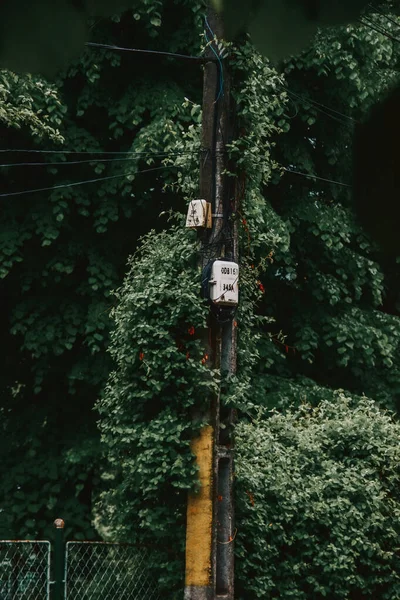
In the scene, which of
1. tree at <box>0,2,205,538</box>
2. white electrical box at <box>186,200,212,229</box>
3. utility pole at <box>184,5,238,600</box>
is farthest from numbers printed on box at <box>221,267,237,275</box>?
tree at <box>0,2,205,538</box>

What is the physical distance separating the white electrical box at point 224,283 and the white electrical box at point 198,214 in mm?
371

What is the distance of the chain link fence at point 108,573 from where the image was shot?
9.52 meters

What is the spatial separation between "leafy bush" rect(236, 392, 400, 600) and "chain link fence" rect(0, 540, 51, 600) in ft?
5.98

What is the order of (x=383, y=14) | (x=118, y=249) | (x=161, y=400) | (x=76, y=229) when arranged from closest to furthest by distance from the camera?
(x=383, y=14)
(x=161, y=400)
(x=76, y=229)
(x=118, y=249)

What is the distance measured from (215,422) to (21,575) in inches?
80.6

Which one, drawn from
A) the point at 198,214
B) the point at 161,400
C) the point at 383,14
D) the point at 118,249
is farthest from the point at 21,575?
the point at 383,14

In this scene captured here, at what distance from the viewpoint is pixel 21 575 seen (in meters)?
9.15

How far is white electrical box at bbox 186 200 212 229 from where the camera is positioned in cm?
983

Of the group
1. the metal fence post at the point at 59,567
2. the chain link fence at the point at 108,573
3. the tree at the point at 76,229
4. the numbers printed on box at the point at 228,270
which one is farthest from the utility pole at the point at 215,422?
the tree at the point at 76,229

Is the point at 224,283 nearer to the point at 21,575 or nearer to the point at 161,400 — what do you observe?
the point at 161,400

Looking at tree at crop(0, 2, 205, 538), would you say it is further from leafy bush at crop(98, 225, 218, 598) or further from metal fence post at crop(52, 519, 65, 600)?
metal fence post at crop(52, 519, 65, 600)

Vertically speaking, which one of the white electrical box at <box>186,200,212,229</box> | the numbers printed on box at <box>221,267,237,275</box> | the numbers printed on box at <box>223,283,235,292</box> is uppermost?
the white electrical box at <box>186,200,212,229</box>

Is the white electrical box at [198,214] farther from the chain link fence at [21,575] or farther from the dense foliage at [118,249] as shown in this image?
the chain link fence at [21,575]

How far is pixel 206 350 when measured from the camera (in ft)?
32.6
